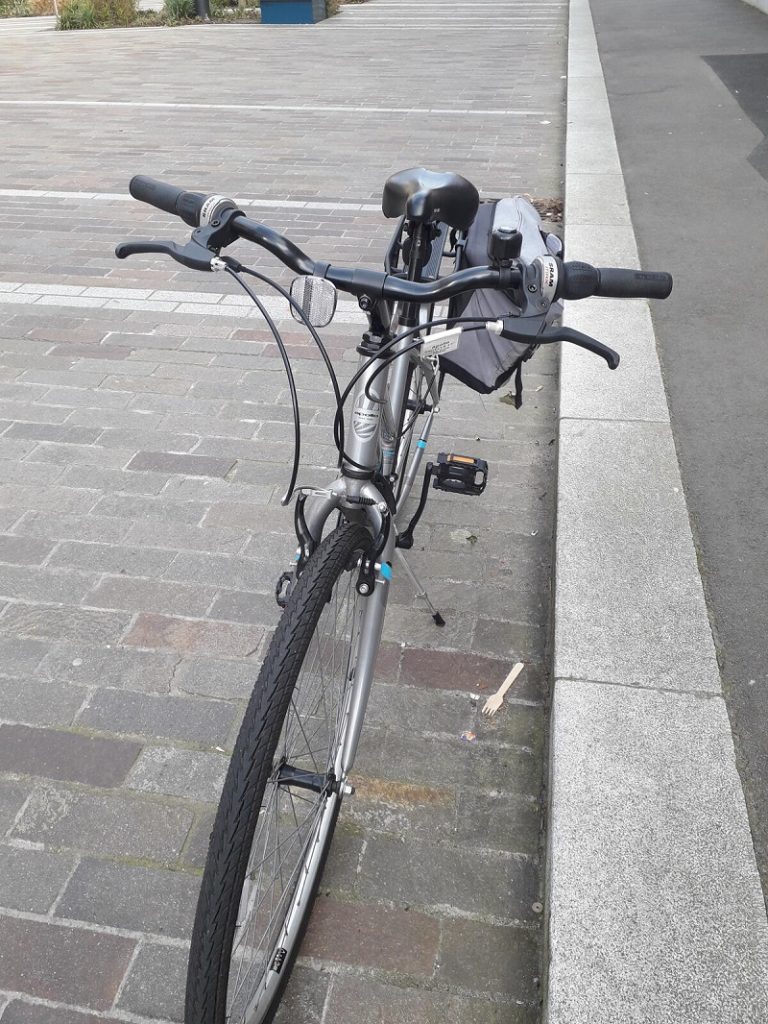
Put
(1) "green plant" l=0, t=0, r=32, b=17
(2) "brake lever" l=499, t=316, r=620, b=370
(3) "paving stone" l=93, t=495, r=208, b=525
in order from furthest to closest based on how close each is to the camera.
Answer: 1. (1) "green plant" l=0, t=0, r=32, b=17
2. (3) "paving stone" l=93, t=495, r=208, b=525
3. (2) "brake lever" l=499, t=316, r=620, b=370

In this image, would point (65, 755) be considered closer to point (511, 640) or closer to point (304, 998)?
point (304, 998)

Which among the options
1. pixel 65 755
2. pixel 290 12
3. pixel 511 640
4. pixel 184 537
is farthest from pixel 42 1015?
pixel 290 12

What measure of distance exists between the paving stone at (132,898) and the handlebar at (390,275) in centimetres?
142

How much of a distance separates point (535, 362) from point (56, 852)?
11.1 ft

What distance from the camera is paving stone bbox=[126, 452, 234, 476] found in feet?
12.6

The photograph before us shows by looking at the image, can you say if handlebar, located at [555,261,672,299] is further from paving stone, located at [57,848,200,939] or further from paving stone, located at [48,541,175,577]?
paving stone, located at [48,541,175,577]

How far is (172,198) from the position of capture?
1.95 metres

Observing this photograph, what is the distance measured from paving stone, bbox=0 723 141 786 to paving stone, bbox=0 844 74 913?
24 centimetres

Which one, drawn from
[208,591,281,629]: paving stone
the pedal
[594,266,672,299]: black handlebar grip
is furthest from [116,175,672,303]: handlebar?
[208,591,281,629]: paving stone

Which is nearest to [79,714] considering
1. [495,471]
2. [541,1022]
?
[541,1022]

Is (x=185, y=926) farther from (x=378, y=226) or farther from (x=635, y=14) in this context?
(x=635, y=14)

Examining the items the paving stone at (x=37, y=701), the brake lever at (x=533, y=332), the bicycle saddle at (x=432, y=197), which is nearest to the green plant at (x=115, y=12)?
the paving stone at (x=37, y=701)

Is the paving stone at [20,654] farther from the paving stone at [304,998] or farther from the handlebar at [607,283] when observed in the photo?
the handlebar at [607,283]

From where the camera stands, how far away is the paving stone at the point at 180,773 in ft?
8.08
